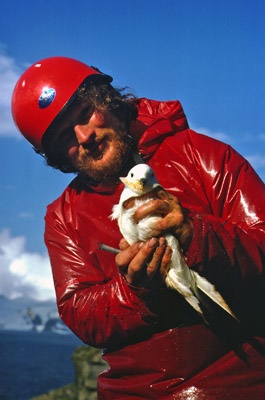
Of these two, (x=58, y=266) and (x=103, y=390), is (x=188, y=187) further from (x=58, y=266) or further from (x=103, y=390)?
(x=103, y=390)

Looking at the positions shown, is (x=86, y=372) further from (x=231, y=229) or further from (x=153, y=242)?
(x=153, y=242)

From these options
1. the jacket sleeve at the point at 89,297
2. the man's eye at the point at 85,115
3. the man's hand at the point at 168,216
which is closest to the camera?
the man's hand at the point at 168,216

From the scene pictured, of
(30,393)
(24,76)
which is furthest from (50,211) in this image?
(30,393)

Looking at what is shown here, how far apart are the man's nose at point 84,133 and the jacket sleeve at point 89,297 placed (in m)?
0.70

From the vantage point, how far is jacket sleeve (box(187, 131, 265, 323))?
3.23m

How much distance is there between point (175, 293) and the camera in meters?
3.50

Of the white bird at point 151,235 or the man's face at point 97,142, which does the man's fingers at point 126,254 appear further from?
the man's face at point 97,142

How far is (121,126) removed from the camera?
4.21 meters

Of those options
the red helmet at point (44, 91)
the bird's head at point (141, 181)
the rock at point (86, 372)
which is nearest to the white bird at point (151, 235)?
the bird's head at point (141, 181)

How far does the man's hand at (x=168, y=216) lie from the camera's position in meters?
3.07

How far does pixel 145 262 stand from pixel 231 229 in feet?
1.99

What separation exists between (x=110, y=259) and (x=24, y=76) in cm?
168

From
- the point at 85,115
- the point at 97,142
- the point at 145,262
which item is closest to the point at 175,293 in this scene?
the point at 145,262

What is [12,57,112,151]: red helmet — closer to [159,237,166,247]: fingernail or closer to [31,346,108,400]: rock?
[159,237,166,247]: fingernail
